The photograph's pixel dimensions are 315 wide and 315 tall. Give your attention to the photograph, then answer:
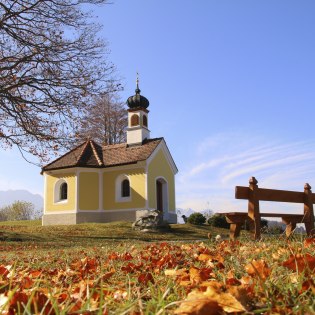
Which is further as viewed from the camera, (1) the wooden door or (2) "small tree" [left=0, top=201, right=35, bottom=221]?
(2) "small tree" [left=0, top=201, right=35, bottom=221]

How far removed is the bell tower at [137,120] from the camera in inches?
1188

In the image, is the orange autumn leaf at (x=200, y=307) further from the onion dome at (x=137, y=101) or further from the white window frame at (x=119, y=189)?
the onion dome at (x=137, y=101)

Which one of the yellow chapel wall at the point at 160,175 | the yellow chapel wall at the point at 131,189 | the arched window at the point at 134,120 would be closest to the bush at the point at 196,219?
the yellow chapel wall at the point at 160,175

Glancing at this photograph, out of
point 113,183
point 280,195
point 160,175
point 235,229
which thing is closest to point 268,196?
point 280,195

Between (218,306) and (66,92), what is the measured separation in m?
16.3

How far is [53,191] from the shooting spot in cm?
2898

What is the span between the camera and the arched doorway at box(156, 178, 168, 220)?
98.2ft

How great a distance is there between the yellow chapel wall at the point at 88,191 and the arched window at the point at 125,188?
1.83 meters

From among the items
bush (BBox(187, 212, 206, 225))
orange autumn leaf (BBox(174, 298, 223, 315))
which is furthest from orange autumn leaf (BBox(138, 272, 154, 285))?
bush (BBox(187, 212, 206, 225))

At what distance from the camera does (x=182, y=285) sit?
2.30 metres

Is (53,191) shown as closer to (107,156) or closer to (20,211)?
(107,156)

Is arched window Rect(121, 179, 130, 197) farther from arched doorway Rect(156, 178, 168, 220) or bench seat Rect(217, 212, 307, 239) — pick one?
bench seat Rect(217, 212, 307, 239)

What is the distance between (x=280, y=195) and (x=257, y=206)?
0.99 metres

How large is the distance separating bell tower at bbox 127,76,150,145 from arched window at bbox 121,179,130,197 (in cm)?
316
